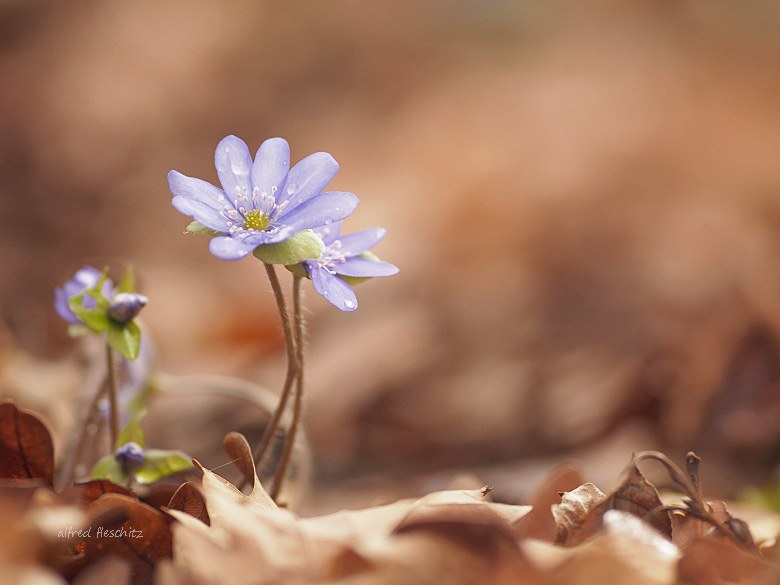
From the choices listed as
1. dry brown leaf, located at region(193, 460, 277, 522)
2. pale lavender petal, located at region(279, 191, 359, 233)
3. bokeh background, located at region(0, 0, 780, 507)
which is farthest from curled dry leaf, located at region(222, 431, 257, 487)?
bokeh background, located at region(0, 0, 780, 507)

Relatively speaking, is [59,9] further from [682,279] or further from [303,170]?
[303,170]

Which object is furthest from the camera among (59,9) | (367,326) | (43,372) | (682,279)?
(59,9)

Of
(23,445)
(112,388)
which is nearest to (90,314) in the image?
(112,388)

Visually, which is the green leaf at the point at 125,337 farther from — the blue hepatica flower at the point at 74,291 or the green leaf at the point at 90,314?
the blue hepatica flower at the point at 74,291

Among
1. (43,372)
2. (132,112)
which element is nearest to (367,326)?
(43,372)

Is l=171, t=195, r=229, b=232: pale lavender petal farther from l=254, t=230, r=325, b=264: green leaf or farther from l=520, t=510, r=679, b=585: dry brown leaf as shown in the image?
l=520, t=510, r=679, b=585: dry brown leaf

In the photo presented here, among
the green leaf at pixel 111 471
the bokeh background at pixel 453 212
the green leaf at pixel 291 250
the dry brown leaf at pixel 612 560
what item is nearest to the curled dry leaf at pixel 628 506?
the dry brown leaf at pixel 612 560
